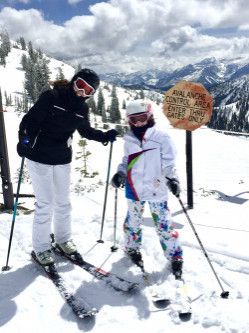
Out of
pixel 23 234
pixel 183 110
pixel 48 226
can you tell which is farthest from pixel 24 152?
pixel 183 110

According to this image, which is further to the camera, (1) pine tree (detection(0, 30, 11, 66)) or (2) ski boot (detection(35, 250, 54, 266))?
(1) pine tree (detection(0, 30, 11, 66))

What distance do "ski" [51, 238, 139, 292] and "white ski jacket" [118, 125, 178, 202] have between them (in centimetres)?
106

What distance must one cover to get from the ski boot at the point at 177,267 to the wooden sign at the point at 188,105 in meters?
3.04

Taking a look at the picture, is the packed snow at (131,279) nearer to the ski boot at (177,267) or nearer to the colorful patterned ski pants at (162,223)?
the ski boot at (177,267)

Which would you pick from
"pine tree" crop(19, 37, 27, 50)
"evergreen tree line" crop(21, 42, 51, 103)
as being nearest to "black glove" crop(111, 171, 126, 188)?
"evergreen tree line" crop(21, 42, 51, 103)

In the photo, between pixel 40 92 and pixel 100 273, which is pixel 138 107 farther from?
pixel 40 92

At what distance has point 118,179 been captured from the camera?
3.57 m

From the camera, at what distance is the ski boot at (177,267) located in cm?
349

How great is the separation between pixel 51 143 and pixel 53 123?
0.27 m

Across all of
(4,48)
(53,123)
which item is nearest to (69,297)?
(53,123)

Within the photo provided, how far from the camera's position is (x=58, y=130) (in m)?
3.57

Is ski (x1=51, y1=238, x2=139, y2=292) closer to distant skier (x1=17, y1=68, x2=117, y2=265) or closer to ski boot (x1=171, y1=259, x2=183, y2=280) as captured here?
distant skier (x1=17, y1=68, x2=117, y2=265)

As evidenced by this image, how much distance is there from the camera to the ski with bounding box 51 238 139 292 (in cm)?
333

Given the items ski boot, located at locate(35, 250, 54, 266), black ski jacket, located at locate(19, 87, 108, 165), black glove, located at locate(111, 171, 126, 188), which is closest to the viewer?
black ski jacket, located at locate(19, 87, 108, 165)
